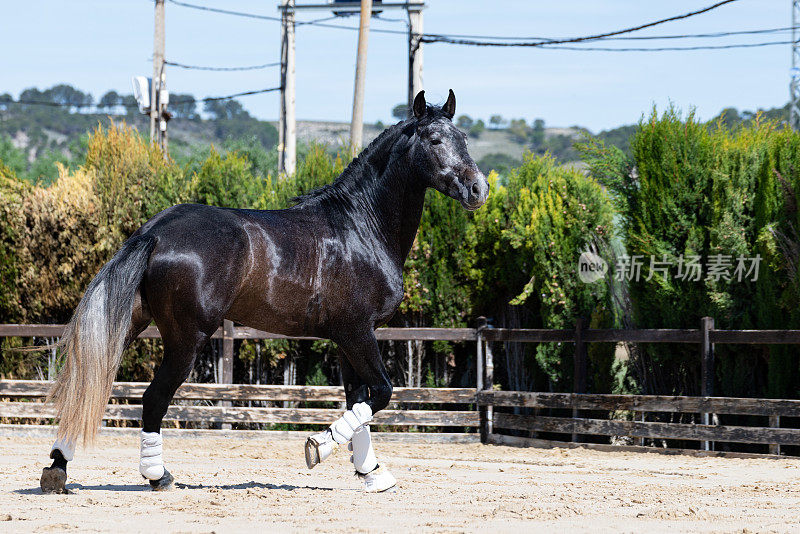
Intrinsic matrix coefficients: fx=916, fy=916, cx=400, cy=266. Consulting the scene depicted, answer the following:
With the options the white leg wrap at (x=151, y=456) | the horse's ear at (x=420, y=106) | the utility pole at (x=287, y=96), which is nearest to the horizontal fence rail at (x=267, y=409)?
the white leg wrap at (x=151, y=456)

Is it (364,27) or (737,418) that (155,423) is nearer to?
(737,418)

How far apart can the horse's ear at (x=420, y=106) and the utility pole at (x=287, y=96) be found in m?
11.7

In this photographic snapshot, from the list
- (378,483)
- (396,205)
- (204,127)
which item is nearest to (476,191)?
(396,205)

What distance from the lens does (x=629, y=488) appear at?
20.8ft

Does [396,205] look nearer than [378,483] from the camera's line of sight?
No

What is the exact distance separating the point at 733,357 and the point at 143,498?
6.67 meters

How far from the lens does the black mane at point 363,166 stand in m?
6.09

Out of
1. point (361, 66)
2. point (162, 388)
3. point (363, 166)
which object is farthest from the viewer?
point (361, 66)

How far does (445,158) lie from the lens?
5.85m

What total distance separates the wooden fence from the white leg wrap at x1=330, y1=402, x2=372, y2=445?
464cm

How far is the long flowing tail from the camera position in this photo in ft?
16.7

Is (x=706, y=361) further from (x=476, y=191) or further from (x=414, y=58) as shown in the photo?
(x=414, y=58)

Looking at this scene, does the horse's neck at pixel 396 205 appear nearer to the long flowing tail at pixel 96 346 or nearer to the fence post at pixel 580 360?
the long flowing tail at pixel 96 346

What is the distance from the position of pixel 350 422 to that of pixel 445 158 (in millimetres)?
1772
